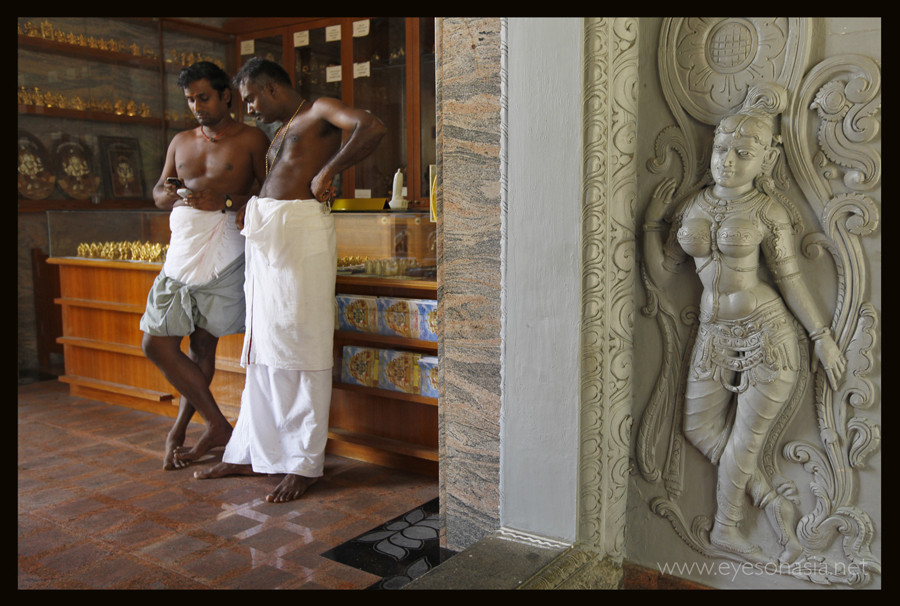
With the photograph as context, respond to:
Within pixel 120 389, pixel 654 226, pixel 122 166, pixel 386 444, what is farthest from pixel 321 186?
pixel 122 166

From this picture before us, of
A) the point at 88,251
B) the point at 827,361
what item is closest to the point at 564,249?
the point at 827,361

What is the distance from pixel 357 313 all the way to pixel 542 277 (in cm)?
182

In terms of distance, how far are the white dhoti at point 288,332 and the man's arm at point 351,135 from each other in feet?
0.37

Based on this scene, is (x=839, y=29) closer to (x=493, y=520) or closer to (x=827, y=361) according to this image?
(x=827, y=361)

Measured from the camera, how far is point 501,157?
213 centimetres

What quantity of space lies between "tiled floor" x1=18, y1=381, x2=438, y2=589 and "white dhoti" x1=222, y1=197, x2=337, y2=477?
0.22 meters

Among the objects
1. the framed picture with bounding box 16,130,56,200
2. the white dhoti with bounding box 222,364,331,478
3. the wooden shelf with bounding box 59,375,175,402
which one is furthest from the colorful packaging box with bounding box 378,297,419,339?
the framed picture with bounding box 16,130,56,200

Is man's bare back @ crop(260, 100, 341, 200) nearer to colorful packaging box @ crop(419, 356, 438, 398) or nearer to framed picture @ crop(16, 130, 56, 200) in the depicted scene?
colorful packaging box @ crop(419, 356, 438, 398)

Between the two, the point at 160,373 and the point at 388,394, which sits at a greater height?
the point at 388,394

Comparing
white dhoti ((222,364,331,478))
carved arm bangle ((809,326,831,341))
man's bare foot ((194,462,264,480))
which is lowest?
man's bare foot ((194,462,264,480))

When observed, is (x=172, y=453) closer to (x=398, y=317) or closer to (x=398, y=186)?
(x=398, y=317)

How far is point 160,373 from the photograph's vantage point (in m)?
4.63

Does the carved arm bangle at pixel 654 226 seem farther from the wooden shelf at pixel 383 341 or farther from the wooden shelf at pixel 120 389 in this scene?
the wooden shelf at pixel 120 389

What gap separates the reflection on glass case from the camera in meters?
3.70
